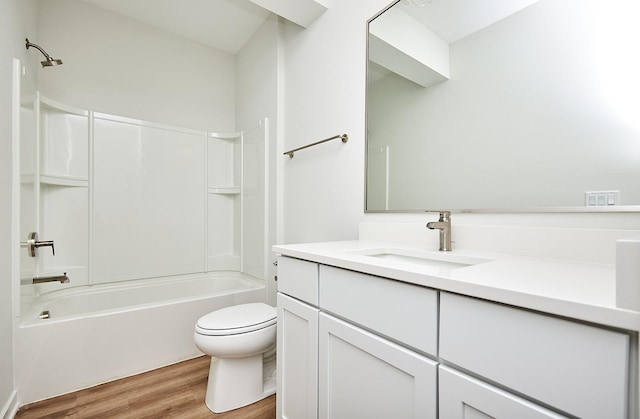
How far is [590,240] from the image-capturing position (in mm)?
792

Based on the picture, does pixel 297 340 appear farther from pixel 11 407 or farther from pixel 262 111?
→ pixel 262 111

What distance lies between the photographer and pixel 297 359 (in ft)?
3.62

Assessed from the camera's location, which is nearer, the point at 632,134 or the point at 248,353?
the point at 632,134

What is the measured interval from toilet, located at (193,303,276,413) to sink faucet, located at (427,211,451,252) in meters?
0.96

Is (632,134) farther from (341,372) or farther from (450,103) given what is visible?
(341,372)

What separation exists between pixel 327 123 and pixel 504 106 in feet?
3.28

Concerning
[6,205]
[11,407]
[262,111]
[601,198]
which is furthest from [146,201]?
[601,198]

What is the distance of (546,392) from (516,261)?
0.42 metres

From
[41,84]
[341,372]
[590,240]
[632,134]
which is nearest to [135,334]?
[341,372]

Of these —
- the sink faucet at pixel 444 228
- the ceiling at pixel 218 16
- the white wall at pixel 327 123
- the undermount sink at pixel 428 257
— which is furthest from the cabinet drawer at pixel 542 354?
the ceiling at pixel 218 16

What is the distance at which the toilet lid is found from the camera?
1.42m

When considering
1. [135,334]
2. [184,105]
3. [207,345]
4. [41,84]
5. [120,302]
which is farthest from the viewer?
[184,105]

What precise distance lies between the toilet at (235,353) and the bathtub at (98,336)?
20.6 inches

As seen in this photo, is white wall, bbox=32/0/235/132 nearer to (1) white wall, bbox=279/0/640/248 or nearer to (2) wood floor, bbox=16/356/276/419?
(1) white wall, bbox=279/0/640/248
